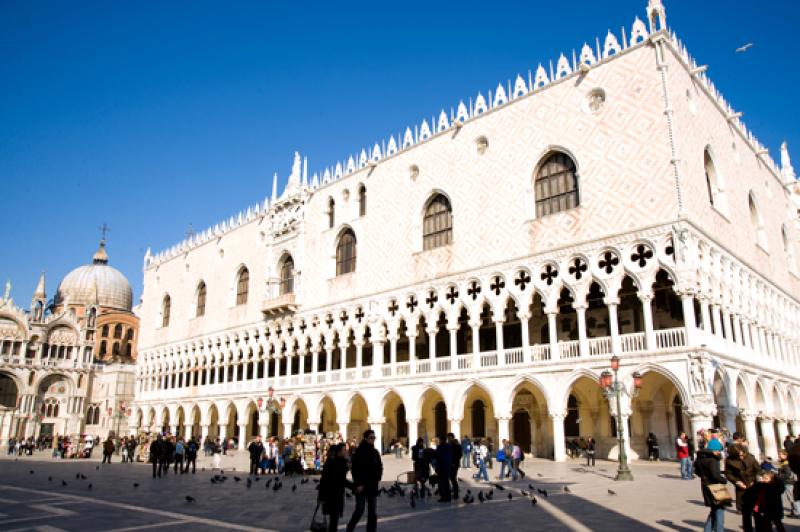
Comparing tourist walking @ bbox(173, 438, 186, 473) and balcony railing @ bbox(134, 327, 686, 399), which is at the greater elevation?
balcony railing @ bbox(134, 327, 686, 399)

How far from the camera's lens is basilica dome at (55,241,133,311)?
6194cm

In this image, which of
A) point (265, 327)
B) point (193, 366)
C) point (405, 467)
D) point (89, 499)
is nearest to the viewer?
point (89, 499)

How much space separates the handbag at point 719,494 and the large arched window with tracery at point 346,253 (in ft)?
81.1

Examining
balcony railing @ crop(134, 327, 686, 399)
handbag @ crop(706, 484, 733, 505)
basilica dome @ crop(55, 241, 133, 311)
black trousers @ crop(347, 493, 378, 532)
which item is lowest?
black trousers @ crop(347, 493, 378, 532)

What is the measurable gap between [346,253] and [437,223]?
619 centimetres

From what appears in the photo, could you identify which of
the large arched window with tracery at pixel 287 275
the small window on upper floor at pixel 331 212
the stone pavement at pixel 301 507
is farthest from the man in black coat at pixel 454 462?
the large arched window with tracery at pixel 287 275

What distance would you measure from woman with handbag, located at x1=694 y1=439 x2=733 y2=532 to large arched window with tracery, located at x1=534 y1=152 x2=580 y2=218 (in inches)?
643

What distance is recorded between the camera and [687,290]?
61.2ft

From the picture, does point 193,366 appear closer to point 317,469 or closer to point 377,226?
point 377,226

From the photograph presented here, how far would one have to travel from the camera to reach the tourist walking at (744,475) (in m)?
6.66

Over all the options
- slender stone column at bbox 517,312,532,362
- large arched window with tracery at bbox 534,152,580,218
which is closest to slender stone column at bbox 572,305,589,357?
slender stone column at bbox 517,312,532,362

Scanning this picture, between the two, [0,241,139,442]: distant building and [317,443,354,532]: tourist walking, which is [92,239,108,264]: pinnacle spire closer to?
[0,241,139,442]: distant building

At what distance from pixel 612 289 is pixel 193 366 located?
28.7 metres

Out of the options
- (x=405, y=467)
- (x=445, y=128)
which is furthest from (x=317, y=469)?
(x=445, y=128)
